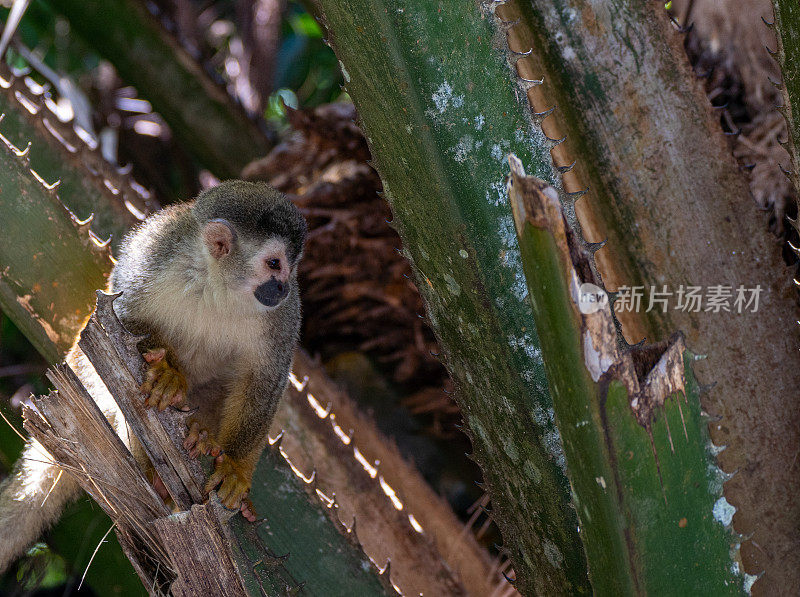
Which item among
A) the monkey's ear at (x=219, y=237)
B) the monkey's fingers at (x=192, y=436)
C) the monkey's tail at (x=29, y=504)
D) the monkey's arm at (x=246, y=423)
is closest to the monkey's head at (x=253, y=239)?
the monkey's ear at (x=219, y=237)

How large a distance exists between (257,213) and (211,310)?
0.24 meters

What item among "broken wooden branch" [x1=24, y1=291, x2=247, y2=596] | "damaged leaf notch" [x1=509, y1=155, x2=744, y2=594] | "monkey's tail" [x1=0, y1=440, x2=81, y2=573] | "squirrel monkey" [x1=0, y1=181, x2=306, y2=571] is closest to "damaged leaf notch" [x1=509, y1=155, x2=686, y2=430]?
"damaged leaf notch" [x1=509, y1=155, x2=744, y2=594]

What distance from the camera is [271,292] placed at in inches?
69.6

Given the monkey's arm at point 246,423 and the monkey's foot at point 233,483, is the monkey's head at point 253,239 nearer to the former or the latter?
the monkey's arm at point 246,423

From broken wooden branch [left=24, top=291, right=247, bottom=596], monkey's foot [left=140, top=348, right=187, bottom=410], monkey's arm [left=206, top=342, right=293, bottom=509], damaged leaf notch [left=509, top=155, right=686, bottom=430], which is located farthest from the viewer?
monkey's arm [left=206, top=342, right=293, bottom=509]

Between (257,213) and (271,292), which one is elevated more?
(257,213)

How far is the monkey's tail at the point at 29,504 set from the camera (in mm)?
1745

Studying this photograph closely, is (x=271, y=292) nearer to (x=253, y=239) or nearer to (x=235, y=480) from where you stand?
(x=253, y=239)

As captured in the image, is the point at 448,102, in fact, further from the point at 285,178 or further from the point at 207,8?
the point at 207,8

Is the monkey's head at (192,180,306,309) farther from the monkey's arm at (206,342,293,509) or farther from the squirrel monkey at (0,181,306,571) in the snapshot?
the monkey's arm at (206,342,293,509)

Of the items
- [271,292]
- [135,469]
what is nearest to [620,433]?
[135,469]

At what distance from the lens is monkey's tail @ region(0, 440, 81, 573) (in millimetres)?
1745

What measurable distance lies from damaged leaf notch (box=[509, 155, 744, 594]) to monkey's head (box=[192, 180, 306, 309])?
3.03ft

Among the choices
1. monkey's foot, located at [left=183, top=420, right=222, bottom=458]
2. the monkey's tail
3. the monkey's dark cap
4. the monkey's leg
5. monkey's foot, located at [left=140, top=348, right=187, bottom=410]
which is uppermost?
the monkey's dark cap
